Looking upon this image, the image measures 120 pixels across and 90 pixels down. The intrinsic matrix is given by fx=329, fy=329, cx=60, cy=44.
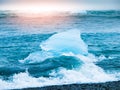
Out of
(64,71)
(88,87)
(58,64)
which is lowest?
(88,87)

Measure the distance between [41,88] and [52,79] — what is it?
1606mm

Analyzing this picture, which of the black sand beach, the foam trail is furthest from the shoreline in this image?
the foam trail

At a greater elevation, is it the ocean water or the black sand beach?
the ocean water

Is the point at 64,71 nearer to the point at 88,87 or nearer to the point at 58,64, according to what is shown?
the point at 58,64

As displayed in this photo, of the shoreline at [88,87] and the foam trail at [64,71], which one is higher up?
the foam trail at [64,71]

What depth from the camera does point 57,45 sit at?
15734mm

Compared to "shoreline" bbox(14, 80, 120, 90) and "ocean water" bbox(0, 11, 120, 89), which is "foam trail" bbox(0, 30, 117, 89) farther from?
"shoreline" bbox(14, 80, 120, 90)

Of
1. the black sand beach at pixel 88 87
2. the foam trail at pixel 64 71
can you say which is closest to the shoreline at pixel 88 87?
the black sand beach at pixel 88 87

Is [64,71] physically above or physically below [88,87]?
above

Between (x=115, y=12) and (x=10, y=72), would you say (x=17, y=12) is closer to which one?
(x=115, y=12)

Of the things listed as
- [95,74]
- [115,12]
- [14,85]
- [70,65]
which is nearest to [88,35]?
[70,65]

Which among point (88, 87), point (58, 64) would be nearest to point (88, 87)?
point (88, 87)

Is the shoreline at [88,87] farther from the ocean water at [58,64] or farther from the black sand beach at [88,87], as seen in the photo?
the ocean water at [58,64]

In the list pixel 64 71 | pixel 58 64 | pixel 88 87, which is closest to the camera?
pixel 88 87
